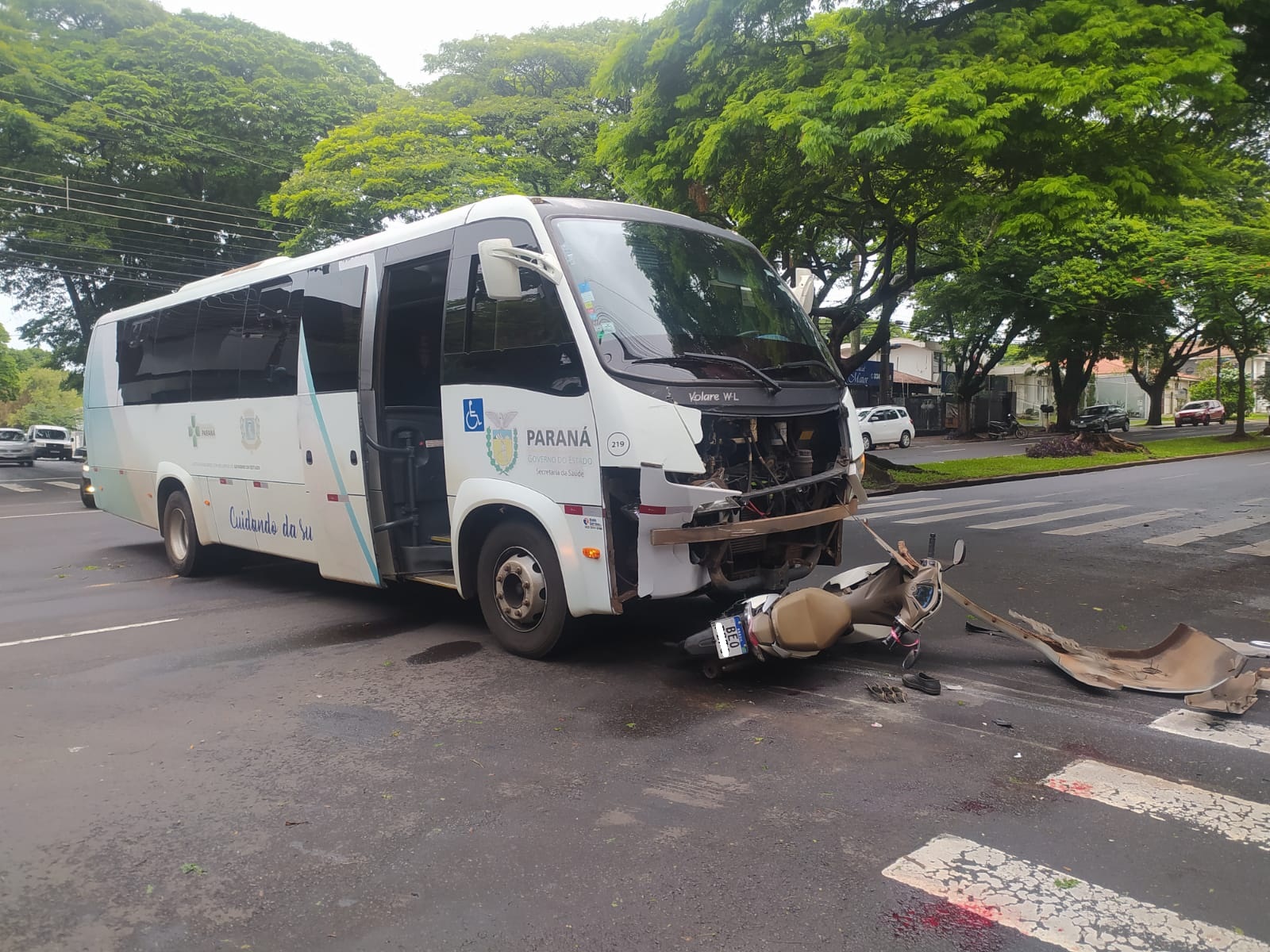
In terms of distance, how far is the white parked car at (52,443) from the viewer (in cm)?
3728

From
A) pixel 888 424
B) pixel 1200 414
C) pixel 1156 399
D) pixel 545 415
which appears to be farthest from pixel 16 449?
pixel 1200 414

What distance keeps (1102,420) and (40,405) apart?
86.7 metres

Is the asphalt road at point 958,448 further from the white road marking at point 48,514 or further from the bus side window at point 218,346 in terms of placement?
the bus side window at point 218,346

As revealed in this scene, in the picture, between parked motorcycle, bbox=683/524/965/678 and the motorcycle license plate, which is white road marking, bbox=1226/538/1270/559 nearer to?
parked motorcycle, bbox=683/524/965/678

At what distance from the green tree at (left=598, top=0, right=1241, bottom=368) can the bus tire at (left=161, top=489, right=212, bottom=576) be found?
7.09 m

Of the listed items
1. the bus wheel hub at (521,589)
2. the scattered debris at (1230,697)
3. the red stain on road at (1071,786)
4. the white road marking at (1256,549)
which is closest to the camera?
the red stain on road at (1071,786)

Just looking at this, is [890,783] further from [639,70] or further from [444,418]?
[639,70]

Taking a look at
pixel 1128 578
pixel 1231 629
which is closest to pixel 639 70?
pixel 1128 578

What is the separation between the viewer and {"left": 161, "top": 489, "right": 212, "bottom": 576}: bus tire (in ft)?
32.0

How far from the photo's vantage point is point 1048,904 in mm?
3102

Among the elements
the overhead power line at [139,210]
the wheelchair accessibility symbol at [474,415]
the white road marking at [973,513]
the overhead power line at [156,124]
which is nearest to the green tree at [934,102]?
the white road marking at [973,513]

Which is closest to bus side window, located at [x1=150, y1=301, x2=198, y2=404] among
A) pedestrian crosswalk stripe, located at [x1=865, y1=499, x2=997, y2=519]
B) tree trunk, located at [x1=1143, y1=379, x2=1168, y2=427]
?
pedestrian crosswalk stripe, located at [x1=865, y1=499, x2=997, y2=519]

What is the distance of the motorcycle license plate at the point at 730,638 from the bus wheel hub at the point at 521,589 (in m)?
1.18

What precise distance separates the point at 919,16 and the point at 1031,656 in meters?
8.10
